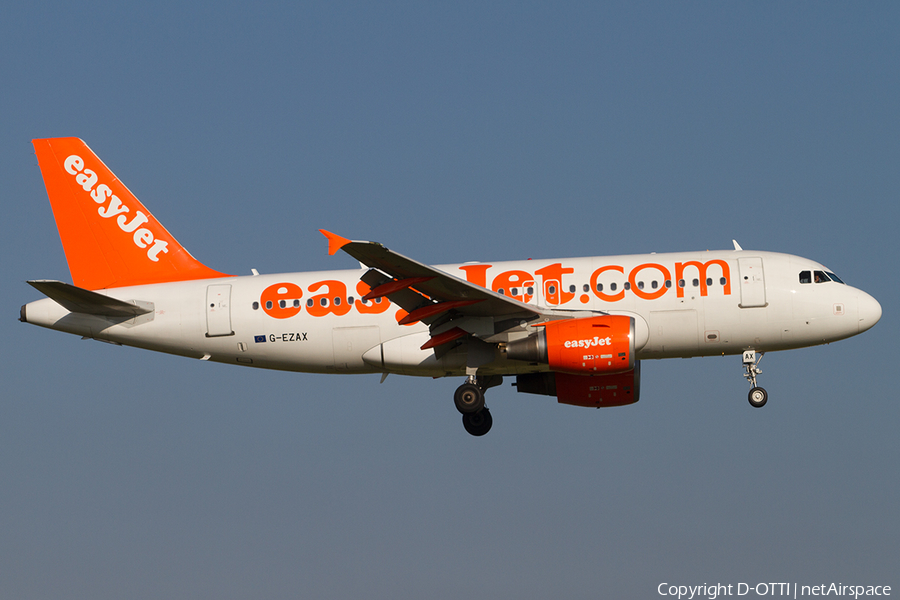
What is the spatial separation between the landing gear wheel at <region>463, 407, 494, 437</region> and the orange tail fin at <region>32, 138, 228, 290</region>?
9.22m

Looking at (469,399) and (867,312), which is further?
(469,399)

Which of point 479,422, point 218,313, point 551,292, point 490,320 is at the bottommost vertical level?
point 479,422

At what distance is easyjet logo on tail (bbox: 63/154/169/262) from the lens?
34.5 metres

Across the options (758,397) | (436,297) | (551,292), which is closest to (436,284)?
(436,297)

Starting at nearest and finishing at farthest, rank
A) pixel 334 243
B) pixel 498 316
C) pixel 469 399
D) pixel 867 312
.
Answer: pixel 334 243 < pixel 498 316 < pixel 867 312 < pixel 469 399

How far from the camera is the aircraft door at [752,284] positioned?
30391 millimetres

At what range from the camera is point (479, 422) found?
34.0 meters

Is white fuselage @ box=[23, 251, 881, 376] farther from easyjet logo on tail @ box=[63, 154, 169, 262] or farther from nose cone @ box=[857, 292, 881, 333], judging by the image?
easyjet logo on tail @ box=[63, 154, 169, 262]

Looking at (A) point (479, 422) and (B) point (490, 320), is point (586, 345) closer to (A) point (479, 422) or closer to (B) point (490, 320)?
(B) point (490, 320)

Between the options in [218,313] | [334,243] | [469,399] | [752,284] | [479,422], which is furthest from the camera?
[479,422]

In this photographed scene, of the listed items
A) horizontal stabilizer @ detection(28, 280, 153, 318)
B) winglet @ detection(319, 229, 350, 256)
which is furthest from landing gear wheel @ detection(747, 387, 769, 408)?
horizontal stabilizer @ detection(28, 280, 153, 318)

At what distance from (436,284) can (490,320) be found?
2.45 meters

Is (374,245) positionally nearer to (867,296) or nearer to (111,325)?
(111,325)

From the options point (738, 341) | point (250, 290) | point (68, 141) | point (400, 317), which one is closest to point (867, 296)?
point (738, 341)
